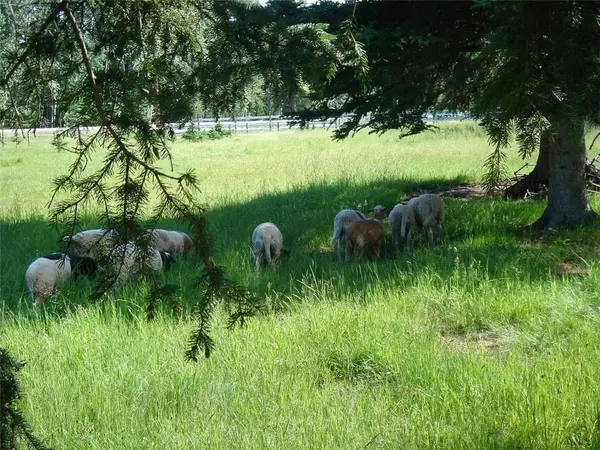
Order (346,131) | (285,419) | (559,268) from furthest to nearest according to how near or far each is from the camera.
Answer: (346,131) < (559,268) < (285,419)

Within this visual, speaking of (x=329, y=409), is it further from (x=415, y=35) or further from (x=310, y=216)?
(x=310, y=216)

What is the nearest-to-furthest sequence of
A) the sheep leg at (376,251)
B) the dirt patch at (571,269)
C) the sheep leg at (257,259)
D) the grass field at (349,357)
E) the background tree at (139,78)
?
the background tree at (139,78) → the grass field at (349,357) → the dirt patch at (571,269) → the sheep leg at (257,259) → the sheep leg at (376,251)

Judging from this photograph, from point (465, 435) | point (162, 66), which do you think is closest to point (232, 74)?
point (162, 66)

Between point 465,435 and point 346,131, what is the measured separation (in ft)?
23.3

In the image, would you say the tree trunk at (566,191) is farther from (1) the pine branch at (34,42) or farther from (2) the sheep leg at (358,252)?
(1) the pine branch at (34,42)

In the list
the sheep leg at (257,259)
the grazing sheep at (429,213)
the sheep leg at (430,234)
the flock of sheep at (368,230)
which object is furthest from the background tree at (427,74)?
the sheep leg at (257,259)

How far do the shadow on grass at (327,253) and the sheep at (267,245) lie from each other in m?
0.17

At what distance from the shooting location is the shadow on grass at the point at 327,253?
8148 millimetres

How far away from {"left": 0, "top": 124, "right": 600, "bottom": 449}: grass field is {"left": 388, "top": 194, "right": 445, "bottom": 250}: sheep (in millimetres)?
431

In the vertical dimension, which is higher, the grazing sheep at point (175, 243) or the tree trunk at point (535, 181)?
the tree trunk at point (535, 181)

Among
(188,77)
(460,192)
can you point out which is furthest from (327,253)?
(188,77)

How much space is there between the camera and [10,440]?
2395 mm

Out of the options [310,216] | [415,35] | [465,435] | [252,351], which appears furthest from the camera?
[310,216]

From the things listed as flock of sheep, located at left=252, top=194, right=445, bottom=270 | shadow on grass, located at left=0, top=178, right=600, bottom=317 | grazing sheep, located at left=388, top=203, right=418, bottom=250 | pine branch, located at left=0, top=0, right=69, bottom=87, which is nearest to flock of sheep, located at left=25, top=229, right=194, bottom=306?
shadow on grass, located at left=0, top=178, right=600, bottom=317
